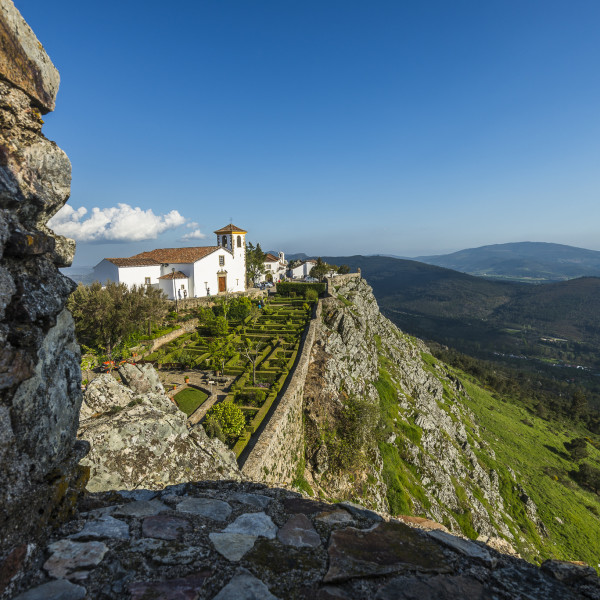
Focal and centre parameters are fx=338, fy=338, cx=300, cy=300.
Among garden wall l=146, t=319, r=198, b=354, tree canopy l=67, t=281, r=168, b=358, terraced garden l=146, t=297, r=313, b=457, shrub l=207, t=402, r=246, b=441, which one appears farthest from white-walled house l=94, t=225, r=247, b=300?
shrub l=207, t=402, r=246, b=441

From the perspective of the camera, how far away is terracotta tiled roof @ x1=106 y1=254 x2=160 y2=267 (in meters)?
43.5

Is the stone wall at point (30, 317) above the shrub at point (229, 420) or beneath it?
above

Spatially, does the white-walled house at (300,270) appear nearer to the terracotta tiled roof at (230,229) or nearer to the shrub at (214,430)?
the terracotta tiled roof at (230,229)

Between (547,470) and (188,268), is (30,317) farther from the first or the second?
(547,470)

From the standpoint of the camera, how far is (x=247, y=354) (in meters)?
27.8

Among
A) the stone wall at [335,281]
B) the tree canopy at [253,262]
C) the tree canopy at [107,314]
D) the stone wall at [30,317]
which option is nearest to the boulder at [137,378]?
the stone wall at [30,317]

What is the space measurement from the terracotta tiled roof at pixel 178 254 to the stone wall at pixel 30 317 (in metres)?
46.2

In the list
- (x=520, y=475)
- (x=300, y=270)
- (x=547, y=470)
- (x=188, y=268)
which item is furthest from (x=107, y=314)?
(x=300, y=270)

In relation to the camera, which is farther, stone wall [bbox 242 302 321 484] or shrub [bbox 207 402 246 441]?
shrub [bbox 207 402 246 441]

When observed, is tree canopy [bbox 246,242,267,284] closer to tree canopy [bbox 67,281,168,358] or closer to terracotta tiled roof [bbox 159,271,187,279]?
terracotta tiled roof [bbox 159,271,187,279]

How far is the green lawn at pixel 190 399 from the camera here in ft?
66.3

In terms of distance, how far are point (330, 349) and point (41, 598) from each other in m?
31.0

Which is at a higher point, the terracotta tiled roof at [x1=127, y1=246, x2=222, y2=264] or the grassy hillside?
the terracotta tiled roof at [x1=127, y1=246, x2=222, y2=264]

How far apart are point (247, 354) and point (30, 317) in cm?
2522
